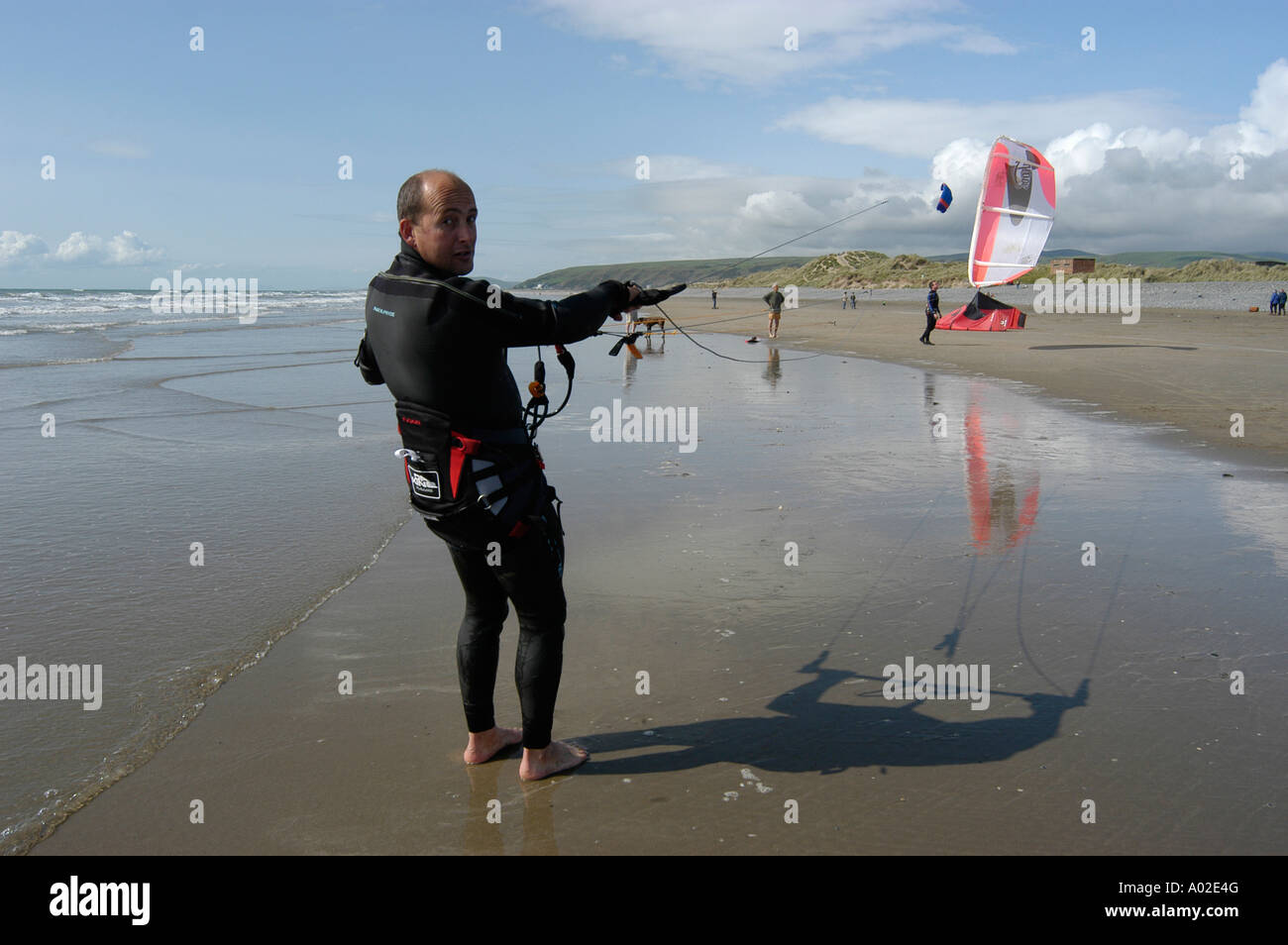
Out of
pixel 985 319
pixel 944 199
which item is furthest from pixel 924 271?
pixel 944 199

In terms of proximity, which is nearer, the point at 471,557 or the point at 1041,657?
the point at 471,557

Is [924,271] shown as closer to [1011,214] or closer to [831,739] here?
[1011,214]

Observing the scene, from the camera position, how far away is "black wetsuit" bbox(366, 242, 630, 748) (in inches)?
122

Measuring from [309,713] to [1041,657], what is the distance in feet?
11.4

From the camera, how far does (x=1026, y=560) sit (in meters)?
6.00

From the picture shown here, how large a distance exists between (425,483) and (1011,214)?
27.5 m

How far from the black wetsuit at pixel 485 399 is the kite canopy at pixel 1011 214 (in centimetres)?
2606

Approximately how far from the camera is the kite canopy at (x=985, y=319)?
2836 centimetres

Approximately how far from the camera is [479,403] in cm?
322

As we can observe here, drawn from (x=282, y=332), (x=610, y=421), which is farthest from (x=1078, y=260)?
(x=610, y=421)

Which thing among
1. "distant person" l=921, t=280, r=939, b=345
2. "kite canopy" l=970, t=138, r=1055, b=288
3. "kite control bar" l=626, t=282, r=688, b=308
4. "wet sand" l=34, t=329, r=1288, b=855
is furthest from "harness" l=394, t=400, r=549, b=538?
"kite canopy" l=970, t=138, r=1055, b=288
